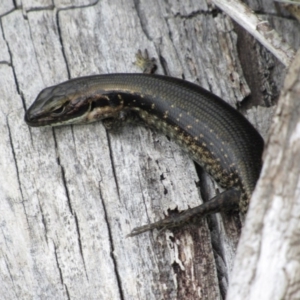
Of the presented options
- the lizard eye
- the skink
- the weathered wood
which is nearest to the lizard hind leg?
the skink

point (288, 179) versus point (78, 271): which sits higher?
point (288, 179)

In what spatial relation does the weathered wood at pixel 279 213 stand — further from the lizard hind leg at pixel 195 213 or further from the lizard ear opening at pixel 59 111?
the lizard ear opening at pixel 59 111

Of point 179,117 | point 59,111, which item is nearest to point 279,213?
point 179,117

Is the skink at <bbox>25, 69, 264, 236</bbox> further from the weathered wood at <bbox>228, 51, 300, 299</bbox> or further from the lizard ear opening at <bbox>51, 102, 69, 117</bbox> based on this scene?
the weathered wood at <bbox>228, 51, 300, 299</bbox>

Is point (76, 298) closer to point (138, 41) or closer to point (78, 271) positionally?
point (78, 271)

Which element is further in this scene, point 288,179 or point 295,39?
point 295,39

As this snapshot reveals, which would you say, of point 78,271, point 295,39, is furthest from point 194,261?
point 295,39
